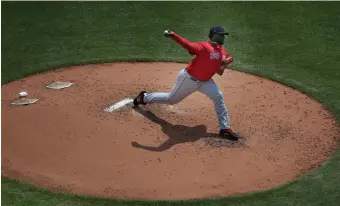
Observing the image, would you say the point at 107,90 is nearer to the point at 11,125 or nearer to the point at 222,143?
the point at 11,125

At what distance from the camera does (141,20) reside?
13.1 m

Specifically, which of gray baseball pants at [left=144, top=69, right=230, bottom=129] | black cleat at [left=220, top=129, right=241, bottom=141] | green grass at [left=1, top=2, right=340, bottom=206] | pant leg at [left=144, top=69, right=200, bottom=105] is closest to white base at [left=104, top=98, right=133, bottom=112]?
pant leg at [left=144, top=69, right=200, bottom=105]

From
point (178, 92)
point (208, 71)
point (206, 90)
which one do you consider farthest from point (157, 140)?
point (208, 71)

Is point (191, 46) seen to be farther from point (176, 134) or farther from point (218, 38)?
point (176, 134)

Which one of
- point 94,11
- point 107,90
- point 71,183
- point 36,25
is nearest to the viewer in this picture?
point 71,183

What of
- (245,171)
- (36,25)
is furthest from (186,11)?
(245,171)

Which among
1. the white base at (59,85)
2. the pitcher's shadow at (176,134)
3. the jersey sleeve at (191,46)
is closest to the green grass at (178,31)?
the white base at (59,85)

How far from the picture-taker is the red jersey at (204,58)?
25.1 feet

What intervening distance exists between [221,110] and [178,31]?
4.65m

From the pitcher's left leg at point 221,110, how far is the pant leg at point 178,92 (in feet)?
0.49

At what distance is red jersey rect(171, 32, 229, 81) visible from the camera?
7.66m

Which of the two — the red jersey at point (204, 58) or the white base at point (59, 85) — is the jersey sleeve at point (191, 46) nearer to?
the red jersey at point (204, 58)

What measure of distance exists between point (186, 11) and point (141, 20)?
1173mm

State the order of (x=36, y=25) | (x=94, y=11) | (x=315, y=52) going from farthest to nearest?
(x=94, y=11) → (x=36, y=25) → (x=315, y=52)
